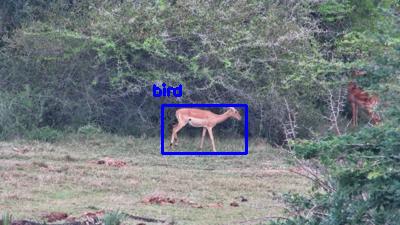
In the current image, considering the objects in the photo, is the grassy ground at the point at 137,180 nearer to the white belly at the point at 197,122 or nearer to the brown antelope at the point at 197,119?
the brown antelope at the point at 197,119

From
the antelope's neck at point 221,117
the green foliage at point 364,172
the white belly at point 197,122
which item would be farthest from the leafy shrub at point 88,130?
the green foliage at point 364,172

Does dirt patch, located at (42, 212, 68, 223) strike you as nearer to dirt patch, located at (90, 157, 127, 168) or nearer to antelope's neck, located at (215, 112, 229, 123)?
dirt patch, located at (90, 157, 127, 168)

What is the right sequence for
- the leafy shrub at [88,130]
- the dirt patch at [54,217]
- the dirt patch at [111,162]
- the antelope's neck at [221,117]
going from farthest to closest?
the antelope's neck at [221,117] → the leafy shrub at [88,130] → the dirt patch at [111,162] → the dirt patch at [54,217]

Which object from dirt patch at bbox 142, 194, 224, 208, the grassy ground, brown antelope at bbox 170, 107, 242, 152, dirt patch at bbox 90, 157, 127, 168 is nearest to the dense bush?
brown antelope at bbox 170, 107, 242, 152

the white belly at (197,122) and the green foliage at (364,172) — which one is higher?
the white belly at (197,122)

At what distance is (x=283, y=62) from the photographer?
17.4m

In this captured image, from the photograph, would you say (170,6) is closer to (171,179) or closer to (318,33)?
(318,33)

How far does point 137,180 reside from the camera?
13656 millimetres

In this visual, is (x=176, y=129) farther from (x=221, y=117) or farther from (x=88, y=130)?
(x=88, y=130)

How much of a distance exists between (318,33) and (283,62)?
1.56m

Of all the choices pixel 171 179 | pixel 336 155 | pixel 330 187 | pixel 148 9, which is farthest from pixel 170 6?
pixel 336 155

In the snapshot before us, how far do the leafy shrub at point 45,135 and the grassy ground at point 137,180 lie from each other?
25 centimetres

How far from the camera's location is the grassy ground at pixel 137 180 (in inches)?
455

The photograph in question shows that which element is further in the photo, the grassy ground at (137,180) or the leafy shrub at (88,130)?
the leafy shrub at (88,130)
